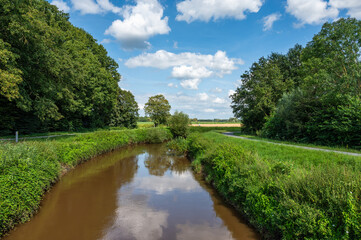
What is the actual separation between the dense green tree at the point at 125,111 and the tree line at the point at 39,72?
939cm

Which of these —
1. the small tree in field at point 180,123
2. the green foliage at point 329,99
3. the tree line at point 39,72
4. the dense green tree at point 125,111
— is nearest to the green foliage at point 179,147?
the green foliage at point 329,99

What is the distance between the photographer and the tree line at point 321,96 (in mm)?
14031

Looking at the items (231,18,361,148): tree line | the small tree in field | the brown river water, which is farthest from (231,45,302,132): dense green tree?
the brown river water

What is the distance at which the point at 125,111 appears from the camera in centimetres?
4653

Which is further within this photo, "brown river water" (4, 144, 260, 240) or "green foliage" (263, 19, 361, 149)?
"green foliage" (263, 19, 361, 149)

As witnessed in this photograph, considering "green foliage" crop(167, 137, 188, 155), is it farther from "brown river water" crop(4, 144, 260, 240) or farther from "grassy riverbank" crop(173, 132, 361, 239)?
"grassy riverbank" crop(173, 132, 361, 239)

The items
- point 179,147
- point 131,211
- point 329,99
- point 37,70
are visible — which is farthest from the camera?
point 179,147

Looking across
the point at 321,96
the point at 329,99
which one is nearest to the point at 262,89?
the point at 321,96

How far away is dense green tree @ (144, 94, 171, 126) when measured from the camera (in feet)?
181

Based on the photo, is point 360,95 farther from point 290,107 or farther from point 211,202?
point 211,202

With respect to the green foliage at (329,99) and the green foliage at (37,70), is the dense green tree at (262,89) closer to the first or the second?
the green foliage at (329,99)

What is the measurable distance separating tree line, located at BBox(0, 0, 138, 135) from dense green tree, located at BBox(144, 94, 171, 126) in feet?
68.3

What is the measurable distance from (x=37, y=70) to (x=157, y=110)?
38.8 metres

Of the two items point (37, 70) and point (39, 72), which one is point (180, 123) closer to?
point (39, 72)
